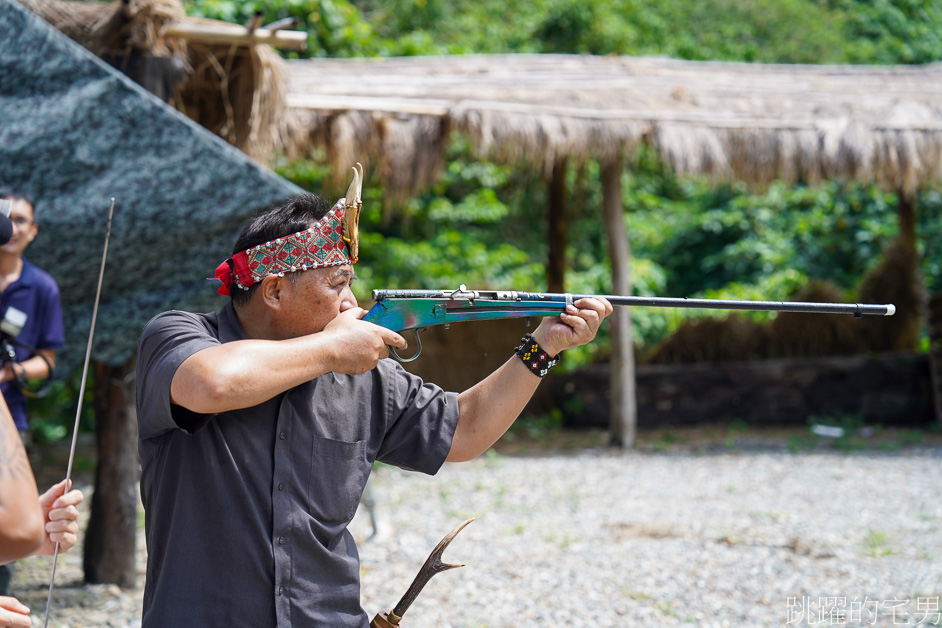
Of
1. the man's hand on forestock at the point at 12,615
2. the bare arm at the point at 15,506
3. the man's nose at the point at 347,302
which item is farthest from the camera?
the man's nose at the point at 347,302

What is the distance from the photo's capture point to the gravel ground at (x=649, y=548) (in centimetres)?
416

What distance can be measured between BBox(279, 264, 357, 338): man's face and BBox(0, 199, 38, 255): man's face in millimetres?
1784

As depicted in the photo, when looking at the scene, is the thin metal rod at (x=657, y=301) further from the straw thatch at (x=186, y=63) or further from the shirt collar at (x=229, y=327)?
the straw thatch at (x=186, y=63)

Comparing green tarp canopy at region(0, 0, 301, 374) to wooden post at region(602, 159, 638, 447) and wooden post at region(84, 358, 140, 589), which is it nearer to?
wooden post at region(84, 358, 140, 589)

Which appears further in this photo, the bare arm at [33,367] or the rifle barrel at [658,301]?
the bare arm at [33,367]

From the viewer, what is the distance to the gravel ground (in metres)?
4.16

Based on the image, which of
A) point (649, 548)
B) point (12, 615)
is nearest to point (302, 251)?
point (12, 615)

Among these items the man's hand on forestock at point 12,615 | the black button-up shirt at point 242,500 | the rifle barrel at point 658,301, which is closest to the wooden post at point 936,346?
the rifle barrel at point 658,301

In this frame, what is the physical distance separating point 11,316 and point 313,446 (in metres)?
2.16

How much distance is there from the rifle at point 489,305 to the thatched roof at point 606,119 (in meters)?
5.07

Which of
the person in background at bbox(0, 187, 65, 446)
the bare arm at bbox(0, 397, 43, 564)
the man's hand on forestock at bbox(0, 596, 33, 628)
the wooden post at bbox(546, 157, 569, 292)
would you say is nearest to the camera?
the bare arm at bbox(0, 397, 43, 564)

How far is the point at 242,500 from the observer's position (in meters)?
1.84

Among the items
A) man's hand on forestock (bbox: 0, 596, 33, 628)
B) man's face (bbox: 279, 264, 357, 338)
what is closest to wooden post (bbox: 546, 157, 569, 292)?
man's face (bbox: 279, 264, 357, 338)

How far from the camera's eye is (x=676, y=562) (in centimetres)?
489
